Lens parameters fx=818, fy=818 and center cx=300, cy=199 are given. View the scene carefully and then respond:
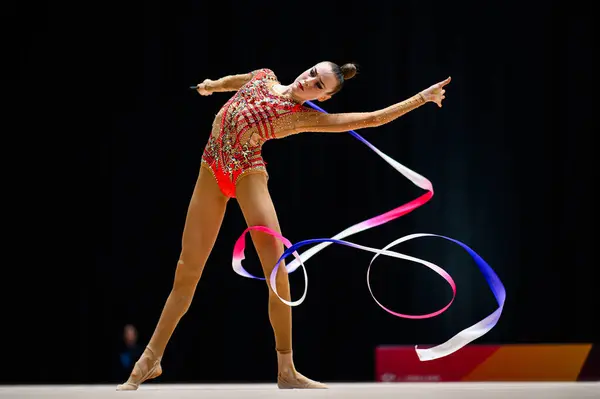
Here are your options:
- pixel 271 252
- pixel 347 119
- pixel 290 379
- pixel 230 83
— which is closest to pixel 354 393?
pixel 290 379

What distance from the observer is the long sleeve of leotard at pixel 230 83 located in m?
3.43

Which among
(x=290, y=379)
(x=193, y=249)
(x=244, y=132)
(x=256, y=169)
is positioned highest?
(x=244, y=132)

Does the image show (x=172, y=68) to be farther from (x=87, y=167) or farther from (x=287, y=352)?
(x=287, y=352)

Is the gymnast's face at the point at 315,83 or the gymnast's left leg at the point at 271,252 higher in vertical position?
the gymnast's face at the point at 315,83

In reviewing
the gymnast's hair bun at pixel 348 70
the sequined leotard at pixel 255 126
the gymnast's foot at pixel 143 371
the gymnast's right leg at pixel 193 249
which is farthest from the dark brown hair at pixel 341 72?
the gymnast's foot at pixel 143 371

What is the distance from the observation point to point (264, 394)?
8.88 ft

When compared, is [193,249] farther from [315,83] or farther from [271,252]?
[315,83]

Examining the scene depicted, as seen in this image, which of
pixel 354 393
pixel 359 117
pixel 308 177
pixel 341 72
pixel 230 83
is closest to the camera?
pixel 354 393

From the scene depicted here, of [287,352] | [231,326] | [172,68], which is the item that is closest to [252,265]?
[231,326]

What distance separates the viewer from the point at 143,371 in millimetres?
3170

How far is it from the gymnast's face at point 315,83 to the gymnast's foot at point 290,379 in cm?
101

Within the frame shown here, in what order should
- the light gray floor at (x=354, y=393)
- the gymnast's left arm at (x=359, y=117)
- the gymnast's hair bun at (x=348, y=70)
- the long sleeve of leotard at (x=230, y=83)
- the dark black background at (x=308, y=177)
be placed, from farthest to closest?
the dark black background at (x=308, y=177) < the long sleeve of leotard at (x=230, y=83) < the gymnast's hair bun at (x=348, y=70) < the gymnast's left arm at (x=359, y=117) < the light gray floor at (x=354, y=393)

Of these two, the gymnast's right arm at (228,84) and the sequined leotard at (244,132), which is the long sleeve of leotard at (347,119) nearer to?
the sequined leotard at (244,132)

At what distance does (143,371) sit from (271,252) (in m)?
0.68
